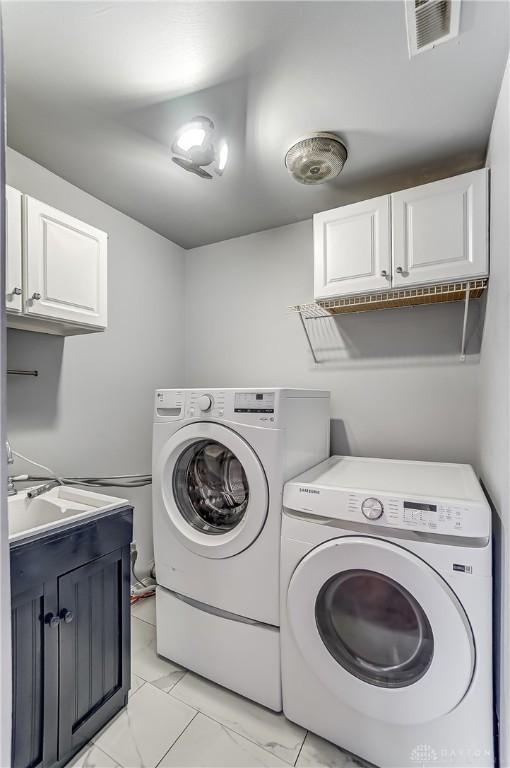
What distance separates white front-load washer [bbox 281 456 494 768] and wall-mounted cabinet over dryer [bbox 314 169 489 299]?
3.15ft

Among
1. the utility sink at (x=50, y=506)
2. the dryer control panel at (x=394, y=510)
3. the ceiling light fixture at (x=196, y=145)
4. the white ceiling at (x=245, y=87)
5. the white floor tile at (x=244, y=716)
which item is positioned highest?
the white ceiling at (x=245, y=87)

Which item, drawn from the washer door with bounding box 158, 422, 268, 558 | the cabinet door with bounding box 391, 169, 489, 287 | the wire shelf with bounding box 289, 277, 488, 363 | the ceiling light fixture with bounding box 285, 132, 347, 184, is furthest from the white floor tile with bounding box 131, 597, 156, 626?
the ceiling light fixture with bounding box 285, 132, 347, 184

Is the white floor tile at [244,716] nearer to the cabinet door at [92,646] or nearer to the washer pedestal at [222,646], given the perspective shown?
the washer pedestal at [222,646]

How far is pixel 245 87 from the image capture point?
1356mm

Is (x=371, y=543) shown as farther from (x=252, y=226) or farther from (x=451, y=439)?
(x=252, y=226)

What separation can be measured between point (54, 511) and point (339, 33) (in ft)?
6.65

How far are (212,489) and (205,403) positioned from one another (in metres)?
0.47

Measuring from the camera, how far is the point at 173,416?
1687 millimetres

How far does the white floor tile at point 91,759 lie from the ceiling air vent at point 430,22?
2.60m

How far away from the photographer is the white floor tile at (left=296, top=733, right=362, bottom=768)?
49.8 inches

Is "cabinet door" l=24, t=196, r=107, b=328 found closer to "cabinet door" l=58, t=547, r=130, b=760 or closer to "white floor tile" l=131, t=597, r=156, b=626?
"cabinet door" l=58, t=547, r=130, b=760

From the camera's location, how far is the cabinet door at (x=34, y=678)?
1079mm

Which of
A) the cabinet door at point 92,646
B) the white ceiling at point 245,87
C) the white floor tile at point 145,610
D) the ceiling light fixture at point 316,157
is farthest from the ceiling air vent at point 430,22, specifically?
the white floor tile at point 145,610

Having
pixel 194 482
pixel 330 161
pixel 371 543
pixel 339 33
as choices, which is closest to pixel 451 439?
pixel 371 543
